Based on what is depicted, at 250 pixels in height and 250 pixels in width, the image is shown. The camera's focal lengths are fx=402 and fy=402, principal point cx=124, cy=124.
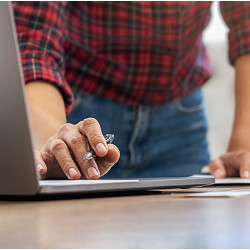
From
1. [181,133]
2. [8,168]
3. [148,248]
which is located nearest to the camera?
[148,248]

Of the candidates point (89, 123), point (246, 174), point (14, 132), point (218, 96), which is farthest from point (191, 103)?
point (14, 132)

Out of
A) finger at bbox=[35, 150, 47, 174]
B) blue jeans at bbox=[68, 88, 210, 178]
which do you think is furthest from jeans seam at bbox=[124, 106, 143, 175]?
finger at bbox=[35, 150, 47, 174]

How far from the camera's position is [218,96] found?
1213mm

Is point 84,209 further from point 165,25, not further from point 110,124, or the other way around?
point 165,25

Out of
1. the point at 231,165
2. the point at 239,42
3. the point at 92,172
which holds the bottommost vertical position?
the point at 231,165

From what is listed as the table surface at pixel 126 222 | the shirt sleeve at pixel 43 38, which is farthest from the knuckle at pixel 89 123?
the shirt sleeve at pixel 43 38

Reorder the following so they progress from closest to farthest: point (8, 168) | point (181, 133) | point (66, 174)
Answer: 1. point (8, 168)
2. point (66, 174)
3. point (181, 133)

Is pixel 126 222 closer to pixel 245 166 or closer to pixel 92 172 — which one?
pixel 92 172

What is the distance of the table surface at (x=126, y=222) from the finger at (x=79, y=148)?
9cm

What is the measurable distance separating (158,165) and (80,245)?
0.75 m

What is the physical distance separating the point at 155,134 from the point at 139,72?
0.48 feet

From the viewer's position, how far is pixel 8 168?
0.93 ft

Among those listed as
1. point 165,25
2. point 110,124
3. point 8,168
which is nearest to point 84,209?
point 8,168

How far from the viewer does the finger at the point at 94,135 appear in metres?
0.40
